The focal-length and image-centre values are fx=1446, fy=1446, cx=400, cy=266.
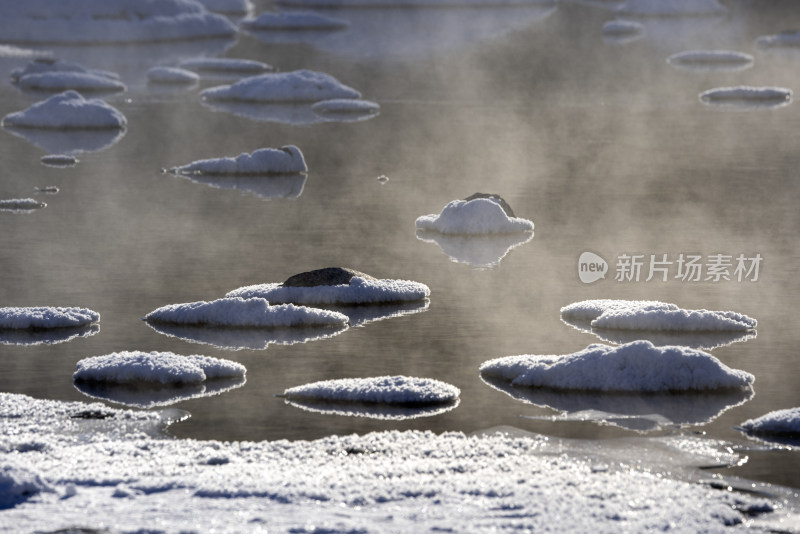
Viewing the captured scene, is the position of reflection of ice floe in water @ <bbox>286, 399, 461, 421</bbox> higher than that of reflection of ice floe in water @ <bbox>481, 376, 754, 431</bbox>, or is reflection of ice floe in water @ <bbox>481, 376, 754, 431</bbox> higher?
reflection of ice floe in water @ <bbox>481, 376, 754, 431</bbox>

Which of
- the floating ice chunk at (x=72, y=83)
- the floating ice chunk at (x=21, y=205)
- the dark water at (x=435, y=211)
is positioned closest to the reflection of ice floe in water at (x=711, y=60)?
the dark water at (x=435, y=211)

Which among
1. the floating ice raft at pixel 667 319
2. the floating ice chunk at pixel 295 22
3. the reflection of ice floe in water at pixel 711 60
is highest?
the floating ice chunk at pixel 295 22

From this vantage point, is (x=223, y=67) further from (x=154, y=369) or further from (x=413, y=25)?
(x=154, y=369)

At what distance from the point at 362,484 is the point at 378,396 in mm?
1501

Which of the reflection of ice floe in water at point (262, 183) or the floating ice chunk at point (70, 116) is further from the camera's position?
the floating ice chunk at point (70, 116)

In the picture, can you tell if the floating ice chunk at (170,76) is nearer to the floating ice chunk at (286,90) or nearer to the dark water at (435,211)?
the dark water at (435,211)

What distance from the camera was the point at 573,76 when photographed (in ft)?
81.2

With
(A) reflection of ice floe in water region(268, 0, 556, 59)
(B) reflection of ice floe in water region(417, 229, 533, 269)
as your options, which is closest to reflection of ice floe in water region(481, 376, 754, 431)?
(B) reflection of ice floe in water region(417, 229, 533, 269)

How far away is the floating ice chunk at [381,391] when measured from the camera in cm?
799

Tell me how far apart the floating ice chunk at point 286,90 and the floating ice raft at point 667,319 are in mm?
12644

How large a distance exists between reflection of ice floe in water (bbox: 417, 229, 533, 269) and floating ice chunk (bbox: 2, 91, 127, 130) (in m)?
7.51

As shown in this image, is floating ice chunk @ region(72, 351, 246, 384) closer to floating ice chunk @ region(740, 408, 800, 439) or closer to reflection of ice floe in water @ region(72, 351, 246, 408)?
reflection of ice floe in water @ region(72, 351, 246, 408)

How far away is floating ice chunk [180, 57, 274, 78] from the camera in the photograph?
25375 mm

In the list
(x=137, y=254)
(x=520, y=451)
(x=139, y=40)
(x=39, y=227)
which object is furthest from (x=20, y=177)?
(x=139, y=40)
